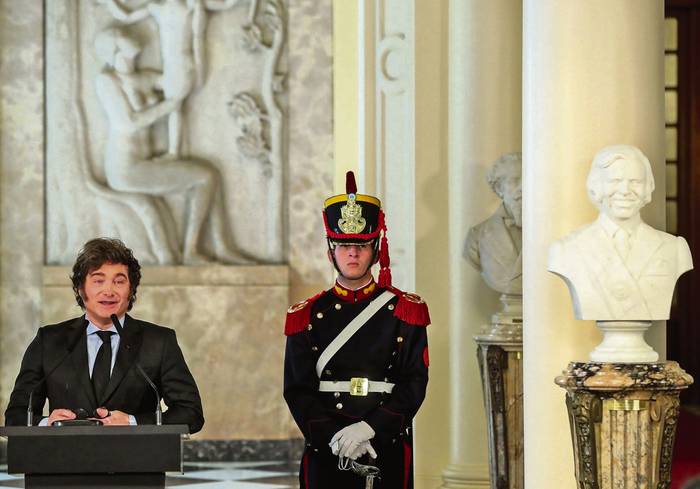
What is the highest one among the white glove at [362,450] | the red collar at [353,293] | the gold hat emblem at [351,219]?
the gold hat emblem at [351,219]

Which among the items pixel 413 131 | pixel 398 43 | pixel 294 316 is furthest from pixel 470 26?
pixel 294 316

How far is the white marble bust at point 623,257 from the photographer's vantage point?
4.17m

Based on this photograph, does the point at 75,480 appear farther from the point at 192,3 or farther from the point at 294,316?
the point at 192,3

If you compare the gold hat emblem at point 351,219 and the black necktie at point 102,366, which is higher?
the gold hat emblem at point 351,219

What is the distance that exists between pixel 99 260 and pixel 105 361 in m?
0.29

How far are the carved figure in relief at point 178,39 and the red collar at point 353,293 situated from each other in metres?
6.03

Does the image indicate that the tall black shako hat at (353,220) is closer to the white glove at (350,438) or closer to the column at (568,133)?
the white glove at (350,438)

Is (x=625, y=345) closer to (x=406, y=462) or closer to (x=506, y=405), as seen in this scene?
(x=406, y=462)

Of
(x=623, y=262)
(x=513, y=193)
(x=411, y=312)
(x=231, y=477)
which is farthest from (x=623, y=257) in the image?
(x=231, y=477)

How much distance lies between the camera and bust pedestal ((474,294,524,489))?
20.8 ft

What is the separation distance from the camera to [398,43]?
8.89m

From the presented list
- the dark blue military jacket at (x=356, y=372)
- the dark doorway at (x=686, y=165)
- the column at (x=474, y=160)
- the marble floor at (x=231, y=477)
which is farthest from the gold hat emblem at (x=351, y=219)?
the dark doorway at (x=686, y=165)

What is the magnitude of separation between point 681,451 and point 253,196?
387 centimetres

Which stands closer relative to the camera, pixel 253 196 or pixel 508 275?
pixel 508 275
